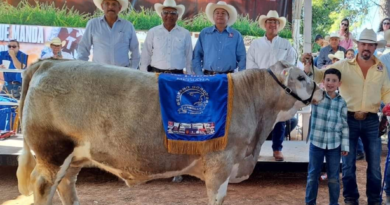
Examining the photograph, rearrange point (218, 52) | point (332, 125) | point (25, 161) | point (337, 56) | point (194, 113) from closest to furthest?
point (194, 113) < point (25, 161) < point (332, 125) < point (218, 52) < point (337, 56)

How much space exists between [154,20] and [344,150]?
23.2 feet

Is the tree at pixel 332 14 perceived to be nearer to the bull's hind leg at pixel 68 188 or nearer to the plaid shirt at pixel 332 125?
the plaid shirt at pixel 332 125

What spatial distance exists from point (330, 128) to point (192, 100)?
6.16 feet

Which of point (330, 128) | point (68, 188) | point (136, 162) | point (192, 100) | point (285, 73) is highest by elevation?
point (285, 73)

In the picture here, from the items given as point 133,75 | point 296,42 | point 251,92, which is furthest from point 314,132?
point 296,42

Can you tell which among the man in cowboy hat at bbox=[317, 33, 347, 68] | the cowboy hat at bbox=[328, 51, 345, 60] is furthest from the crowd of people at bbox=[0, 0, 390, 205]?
the man in cowboy hat at bbox=[317, 33, 347, 68]

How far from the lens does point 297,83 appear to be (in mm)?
4902

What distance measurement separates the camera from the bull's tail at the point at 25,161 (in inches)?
188

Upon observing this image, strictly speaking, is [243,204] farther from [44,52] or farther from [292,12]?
[44,52]

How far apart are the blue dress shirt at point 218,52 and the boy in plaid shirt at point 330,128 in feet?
5.31

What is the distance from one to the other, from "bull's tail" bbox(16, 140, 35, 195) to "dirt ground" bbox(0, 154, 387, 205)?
1.52m

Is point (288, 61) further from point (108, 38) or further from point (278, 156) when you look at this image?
point (108, 38)

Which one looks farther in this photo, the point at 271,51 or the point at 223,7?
the point at 223,7

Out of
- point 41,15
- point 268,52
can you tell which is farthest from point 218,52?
point 41,15
